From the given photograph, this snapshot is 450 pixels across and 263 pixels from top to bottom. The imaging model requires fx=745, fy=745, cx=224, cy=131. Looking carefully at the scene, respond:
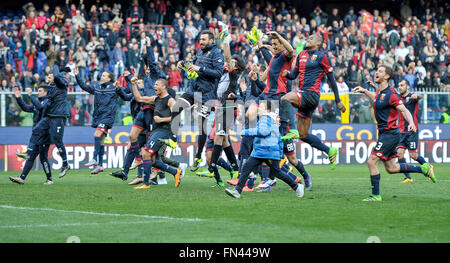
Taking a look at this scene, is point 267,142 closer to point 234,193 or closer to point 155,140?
point 234,193

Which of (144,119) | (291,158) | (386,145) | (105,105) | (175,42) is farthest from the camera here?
(175,42)

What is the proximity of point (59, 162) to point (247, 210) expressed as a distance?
13906mm

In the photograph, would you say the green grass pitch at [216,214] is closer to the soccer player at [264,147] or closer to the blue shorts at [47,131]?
the soccer player at [264,147]

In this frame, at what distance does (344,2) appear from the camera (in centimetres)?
4122

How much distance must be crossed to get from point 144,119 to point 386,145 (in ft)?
18.9

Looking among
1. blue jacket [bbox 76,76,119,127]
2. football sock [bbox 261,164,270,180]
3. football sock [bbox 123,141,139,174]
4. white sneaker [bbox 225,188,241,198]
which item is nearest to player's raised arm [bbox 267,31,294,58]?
football sock [bbox 261,164,270,180]

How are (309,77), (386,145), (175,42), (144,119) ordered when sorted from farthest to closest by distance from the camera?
(175,42)
(144,119)
(309,77)
(386,145)

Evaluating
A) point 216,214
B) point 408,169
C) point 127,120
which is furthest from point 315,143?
point 127,120

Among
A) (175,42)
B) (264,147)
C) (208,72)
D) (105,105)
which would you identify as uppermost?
Result: (175,42)

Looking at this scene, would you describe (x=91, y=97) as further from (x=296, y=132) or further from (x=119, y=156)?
(x=296, y=132)

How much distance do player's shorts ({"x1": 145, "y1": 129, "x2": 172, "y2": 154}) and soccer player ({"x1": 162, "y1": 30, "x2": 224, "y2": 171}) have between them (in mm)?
190

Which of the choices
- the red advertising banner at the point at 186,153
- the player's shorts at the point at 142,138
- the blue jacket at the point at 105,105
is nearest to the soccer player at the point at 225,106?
the player's shorts at the point at 142,138

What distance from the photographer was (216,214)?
10195 millimetres

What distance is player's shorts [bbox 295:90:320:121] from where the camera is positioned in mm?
13602
